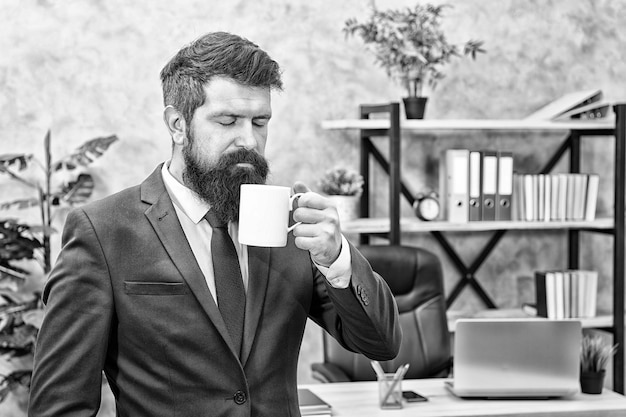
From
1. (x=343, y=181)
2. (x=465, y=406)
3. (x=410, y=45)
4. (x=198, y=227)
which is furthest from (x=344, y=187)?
(x=198, y=227)

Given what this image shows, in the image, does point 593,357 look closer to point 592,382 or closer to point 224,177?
point 592,382

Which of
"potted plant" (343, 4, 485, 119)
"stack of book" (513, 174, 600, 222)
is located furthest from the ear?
"stack of book" (513, 174, 600, 222)

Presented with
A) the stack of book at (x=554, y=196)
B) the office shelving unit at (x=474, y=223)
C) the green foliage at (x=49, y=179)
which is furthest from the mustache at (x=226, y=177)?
the stack of book at (x=554, y=196)

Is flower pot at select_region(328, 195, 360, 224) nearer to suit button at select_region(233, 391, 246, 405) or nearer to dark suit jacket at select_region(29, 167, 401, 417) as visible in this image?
dark suit jacket at select_region(29, 167, 401, 417)

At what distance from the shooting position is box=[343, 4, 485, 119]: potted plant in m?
3.83

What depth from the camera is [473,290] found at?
14.5 ft

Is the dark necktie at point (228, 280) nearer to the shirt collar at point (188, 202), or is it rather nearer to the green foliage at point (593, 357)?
the shirt collar at point (188, 202)

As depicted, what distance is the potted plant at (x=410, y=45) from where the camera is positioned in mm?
3832

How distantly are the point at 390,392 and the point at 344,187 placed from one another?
4.64ft

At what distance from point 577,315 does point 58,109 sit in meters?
2.52

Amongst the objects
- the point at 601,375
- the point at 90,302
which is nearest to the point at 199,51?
the point at 90,302

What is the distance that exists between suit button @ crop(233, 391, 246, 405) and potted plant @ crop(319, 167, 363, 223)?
2.31 metres

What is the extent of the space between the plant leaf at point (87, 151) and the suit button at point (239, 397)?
222cm

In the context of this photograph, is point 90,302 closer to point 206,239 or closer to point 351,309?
point 206,239
